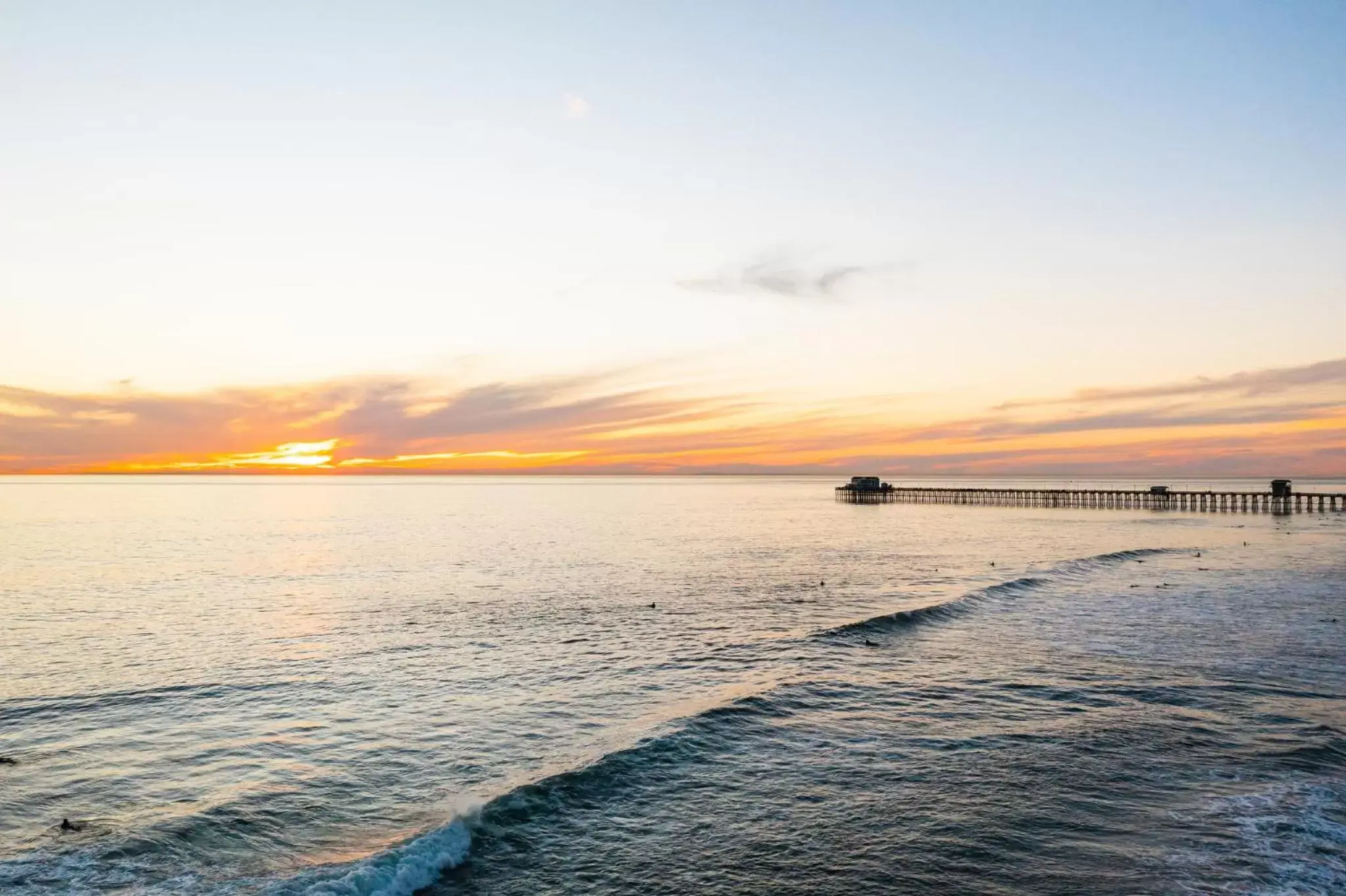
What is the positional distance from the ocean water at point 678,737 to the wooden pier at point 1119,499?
79.7 m

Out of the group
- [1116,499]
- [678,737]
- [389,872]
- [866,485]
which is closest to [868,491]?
[866,485]

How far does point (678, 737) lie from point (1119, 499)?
453 feet

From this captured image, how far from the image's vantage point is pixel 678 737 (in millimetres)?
19125

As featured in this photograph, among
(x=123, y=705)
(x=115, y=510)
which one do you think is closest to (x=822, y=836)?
(x=123, y=705)

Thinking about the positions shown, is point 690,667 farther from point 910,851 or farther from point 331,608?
point 331,608

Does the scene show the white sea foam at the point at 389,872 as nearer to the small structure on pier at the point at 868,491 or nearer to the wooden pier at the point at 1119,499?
the wooden pier at the point at 1119,499

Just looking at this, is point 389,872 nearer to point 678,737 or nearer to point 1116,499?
point 678,737

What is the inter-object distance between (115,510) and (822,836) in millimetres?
157373

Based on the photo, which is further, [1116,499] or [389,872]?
[1116,499]

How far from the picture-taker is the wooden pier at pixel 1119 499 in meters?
113

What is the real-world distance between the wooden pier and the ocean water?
262 ft

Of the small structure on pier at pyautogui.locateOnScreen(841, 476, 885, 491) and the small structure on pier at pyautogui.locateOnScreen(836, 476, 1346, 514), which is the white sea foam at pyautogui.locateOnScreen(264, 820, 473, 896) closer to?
the small structure on pier at pyautogui.locateOnScreen(836, 476, 1346, 514)

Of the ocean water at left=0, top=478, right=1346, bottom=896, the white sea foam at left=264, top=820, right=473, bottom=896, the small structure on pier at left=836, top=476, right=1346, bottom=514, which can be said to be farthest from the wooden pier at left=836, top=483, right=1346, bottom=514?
the white sea foam at left=264, top=820, right=473, bottom=896

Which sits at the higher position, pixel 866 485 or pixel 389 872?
pixel 866 485
